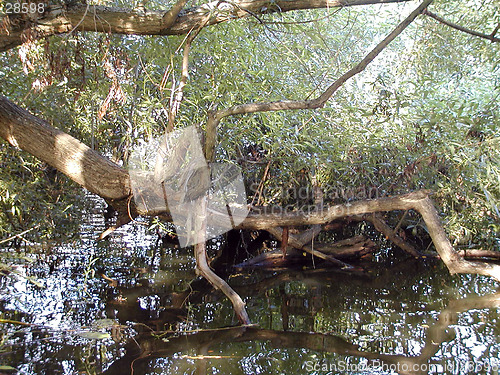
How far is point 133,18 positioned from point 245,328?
2.29 m

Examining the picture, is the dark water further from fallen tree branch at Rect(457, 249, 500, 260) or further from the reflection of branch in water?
fallen tree branch at Rect(457, 249, 500, 260)

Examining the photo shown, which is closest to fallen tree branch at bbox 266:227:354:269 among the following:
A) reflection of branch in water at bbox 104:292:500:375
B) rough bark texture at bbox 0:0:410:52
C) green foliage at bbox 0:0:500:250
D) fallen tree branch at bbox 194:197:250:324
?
green foliage at bbox 0:0:500:250

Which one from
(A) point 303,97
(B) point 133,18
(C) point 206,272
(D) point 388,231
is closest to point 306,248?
(D) point 388,231

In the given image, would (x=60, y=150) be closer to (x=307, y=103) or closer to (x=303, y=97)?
(x=307, y=103)

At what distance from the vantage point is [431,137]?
13.5 feet

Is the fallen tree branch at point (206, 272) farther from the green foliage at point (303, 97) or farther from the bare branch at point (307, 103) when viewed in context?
the green foliage at point (303, 97)

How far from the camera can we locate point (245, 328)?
3.18m

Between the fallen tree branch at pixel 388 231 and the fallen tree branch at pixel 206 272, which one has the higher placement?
the fallen tree branch at pixel 388 231

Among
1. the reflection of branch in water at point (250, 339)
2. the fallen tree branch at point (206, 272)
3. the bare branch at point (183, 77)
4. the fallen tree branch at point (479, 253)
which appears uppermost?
the bare branch at point (183, 77)

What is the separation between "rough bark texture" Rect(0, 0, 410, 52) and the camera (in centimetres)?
308

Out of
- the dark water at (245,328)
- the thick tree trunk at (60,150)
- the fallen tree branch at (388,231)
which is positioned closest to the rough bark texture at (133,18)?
the thick tree trunk at (60,150)

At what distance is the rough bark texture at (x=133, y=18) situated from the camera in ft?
10.1

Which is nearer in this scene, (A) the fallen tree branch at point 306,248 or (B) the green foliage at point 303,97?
(B) the green foliage at point 303,97

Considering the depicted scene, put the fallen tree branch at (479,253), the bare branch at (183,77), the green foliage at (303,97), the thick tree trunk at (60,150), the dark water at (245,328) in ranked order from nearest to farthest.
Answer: the dark water at (245,328), the bare branch at (183,77), the thick tree trunk at (60,150), the green foliage at (303,97), the fallen tree branch at (479,253)
